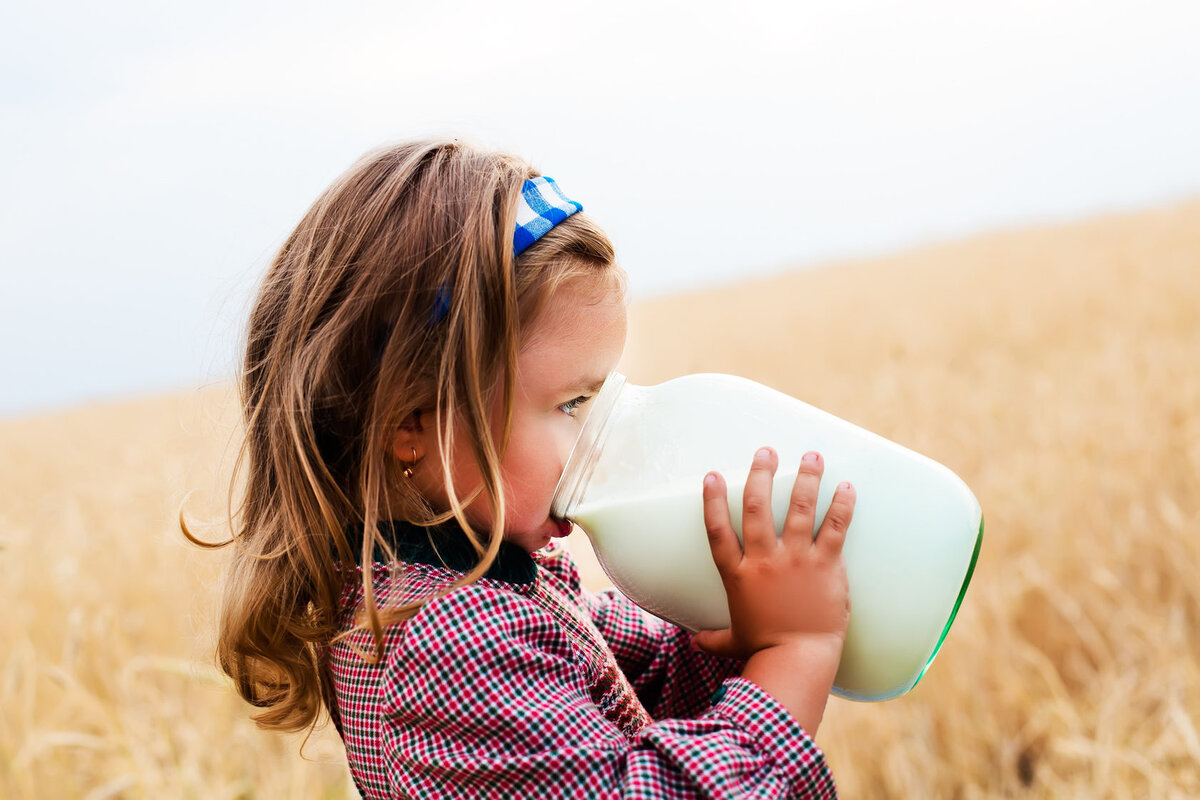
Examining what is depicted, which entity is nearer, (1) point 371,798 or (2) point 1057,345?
(1) point 371,798

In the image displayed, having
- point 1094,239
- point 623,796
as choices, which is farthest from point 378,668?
point 1094,239

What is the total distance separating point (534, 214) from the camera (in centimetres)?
86

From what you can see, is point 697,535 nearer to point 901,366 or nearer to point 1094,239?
point 901,366

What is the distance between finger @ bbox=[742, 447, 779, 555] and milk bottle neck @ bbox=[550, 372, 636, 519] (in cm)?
13

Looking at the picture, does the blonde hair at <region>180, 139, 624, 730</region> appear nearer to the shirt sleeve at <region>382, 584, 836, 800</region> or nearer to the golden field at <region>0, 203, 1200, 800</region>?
the shirt sleeve at <region>382, 584, 836, 800</region>

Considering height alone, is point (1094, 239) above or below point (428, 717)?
below

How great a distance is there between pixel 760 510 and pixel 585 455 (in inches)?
6.1

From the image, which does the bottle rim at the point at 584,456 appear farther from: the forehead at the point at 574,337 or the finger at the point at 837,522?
the finger at the point at 837,522

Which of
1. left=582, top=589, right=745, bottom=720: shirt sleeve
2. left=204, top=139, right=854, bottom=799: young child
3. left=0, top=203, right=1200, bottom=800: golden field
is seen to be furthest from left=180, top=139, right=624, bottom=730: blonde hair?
left=582, top=589, right=745, bottom=720: shirt sleeve

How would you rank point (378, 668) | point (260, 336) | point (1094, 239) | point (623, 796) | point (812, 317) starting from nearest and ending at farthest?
point (623, 796), point (378, 668), point (260, 336), point (812, 317), point (1094, 239)

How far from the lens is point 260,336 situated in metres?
0.95

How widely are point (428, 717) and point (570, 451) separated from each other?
24cm

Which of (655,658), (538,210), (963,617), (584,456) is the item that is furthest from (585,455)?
(963,617)

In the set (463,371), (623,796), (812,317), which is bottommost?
(812,317)
